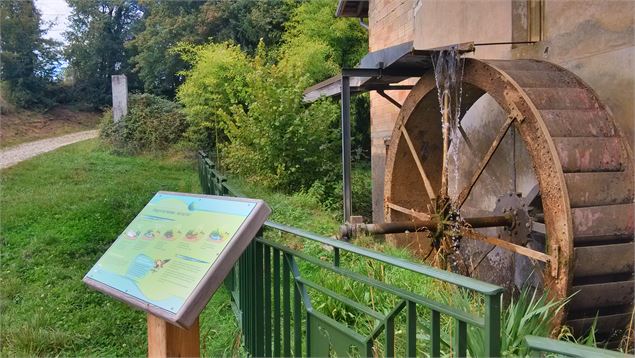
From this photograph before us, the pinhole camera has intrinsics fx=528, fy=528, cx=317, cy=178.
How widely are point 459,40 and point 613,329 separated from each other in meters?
3.52

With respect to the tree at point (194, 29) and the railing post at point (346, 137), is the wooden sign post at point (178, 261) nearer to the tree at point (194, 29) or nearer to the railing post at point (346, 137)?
the railing post at point (346, 137)

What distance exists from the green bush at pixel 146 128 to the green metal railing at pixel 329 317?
14658mm

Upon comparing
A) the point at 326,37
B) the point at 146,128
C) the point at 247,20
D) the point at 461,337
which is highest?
the point at 247,20

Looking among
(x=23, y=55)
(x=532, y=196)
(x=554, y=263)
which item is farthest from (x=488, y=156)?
(x=23, y=55)

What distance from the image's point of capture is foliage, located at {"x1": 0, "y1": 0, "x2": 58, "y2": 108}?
21.7 meters

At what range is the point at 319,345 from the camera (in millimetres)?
2143

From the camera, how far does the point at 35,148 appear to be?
1783 centimetres

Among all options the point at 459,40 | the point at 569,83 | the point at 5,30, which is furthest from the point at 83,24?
the point at 569,83

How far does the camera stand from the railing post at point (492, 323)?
4.25ft

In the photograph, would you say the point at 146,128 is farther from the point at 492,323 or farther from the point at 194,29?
the point at 492,323

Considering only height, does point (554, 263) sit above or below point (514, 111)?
below

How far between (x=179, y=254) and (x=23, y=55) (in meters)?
24.2

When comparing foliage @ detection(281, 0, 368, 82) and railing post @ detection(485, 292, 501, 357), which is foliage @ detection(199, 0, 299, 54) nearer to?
foliage @ detection(281, 0, 368, 82)

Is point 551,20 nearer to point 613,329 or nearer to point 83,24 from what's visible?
point 613,329
